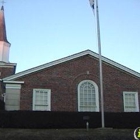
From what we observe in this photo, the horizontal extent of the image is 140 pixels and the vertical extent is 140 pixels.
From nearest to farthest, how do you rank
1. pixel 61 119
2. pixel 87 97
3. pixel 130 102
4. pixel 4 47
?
pixel 61 119
pixel 87 97
pixel 130 102
pixel 4 47

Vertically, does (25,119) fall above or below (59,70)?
below

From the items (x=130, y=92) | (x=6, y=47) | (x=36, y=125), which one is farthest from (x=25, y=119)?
(x=6, y=47)

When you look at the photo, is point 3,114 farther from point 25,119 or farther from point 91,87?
point 91,87

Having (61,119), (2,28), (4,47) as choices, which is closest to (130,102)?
(61,119)

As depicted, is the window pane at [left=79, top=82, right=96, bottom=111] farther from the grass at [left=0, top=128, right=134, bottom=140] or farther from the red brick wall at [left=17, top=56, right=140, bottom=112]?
the grass at [left=0, top=128, right=134, bottom=140]

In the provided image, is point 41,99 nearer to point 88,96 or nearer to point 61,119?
point 61,119

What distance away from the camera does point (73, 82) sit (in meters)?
26.7

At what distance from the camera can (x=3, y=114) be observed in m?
21.8

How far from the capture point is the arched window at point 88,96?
2627 centimetres

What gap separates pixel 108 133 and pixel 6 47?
24473 mm

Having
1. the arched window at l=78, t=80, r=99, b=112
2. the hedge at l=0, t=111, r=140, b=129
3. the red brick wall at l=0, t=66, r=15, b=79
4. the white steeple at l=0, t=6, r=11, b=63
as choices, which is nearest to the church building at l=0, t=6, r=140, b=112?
the arched window at l=78, t=80, r=99, b=112

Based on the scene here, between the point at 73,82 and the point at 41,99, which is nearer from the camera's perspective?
→ the point at 41,99

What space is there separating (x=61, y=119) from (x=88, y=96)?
15.5ft

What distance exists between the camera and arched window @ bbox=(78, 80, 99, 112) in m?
26.3
